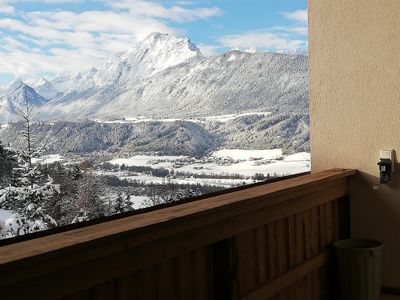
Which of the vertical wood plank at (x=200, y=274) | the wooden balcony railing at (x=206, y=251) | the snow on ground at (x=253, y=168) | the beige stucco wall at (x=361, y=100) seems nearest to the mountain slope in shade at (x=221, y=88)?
the beige stucco wall at (x=361, y=100)

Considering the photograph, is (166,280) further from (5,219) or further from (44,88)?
A: (44,88)

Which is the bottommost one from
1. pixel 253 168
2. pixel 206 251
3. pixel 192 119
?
pixel 206 251

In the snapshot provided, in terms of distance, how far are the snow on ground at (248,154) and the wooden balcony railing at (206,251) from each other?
0.26 m

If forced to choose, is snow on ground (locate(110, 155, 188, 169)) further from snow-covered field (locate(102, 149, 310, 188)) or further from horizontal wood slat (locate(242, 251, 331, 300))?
horizontal wood slat (locate(242, 251, 331, 300))

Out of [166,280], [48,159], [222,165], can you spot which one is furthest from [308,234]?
[48,159]

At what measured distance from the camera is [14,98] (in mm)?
2424

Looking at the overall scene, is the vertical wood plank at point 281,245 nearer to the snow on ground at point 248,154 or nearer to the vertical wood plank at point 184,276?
the snow on ground at point 248,154

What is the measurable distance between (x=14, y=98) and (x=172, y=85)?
105 centimetres

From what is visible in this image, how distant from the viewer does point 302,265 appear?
3.35 metres

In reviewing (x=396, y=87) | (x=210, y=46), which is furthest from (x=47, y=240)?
(x=396, y=87)

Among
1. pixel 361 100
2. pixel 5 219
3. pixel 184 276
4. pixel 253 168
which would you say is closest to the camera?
pixel 5 219

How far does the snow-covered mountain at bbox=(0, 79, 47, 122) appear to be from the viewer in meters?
2.38

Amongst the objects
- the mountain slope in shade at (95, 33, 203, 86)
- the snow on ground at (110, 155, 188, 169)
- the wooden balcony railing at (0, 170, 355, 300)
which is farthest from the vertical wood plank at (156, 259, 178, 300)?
the mountain slope in shade at (95, 33, 203, 86)

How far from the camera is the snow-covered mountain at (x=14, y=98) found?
2.38 metres
